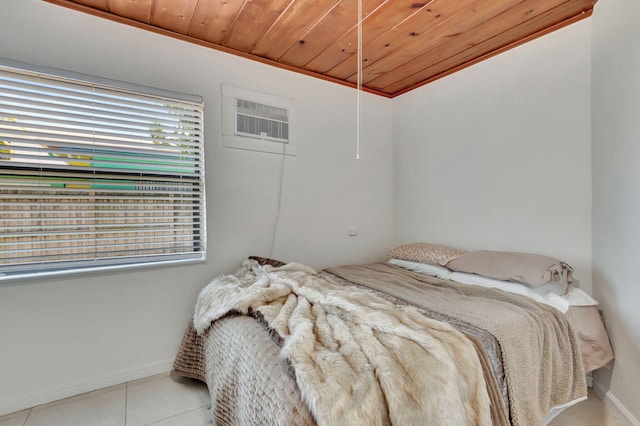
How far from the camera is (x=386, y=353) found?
1.11 metres

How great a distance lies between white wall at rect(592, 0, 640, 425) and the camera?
1.59 metres

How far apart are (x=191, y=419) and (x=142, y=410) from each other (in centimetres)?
34

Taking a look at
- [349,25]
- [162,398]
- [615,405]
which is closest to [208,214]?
[162,398]

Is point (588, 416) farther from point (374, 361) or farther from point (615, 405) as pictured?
point (374, 361)

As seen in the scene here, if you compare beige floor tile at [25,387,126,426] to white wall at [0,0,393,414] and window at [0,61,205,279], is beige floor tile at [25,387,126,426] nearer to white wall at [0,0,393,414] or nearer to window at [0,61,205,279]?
white wall at [0,0,393,414]

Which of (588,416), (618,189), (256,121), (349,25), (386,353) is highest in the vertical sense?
(349,25)

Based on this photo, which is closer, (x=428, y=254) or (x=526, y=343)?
(x=526, y=343)

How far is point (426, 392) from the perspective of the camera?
1038mm

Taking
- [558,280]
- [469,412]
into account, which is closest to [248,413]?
[469,412]

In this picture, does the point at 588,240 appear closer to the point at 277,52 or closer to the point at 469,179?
the point at 469,179

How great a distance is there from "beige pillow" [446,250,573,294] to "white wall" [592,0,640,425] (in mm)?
253

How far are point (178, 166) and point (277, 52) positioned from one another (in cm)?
122

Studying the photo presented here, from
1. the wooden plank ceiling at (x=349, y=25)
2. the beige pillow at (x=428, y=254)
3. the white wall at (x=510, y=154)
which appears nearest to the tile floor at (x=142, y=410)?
the white wall at (x=510, y=154)

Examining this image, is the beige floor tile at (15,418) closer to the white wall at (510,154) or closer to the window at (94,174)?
the window at (94,174)
